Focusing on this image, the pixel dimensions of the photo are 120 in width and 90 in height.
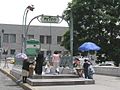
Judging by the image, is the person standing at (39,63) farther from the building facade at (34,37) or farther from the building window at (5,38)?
the building window at (5,38)

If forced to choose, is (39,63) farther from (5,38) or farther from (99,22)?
(5,38)

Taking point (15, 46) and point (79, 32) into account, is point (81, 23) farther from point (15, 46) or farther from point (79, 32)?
point (15, 46)

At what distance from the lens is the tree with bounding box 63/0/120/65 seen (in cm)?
5112

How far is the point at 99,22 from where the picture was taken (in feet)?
169

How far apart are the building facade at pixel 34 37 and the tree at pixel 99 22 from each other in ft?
195

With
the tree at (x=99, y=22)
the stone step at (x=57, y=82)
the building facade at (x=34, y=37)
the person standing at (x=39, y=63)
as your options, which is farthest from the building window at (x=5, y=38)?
the stone step at (x=57, y=82)

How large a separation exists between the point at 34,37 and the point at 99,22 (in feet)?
213

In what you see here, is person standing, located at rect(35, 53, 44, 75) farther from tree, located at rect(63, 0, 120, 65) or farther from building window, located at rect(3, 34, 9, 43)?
building window, located at rect(3, 34, 9, 43)

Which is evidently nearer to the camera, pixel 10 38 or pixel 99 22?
pixel 99 22

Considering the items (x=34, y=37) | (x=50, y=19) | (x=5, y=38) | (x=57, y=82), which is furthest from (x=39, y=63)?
(x=34, y=37)

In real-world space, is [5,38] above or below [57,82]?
above

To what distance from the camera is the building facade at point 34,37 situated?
11312 cm

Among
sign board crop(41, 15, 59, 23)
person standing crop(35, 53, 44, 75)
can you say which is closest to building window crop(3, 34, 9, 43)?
sign board crop(41, 15, 59, 23)

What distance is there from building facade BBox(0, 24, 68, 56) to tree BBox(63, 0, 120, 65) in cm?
5939
